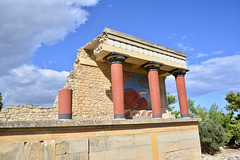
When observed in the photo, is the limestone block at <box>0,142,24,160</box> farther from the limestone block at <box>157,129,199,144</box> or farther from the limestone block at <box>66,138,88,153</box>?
the limestone block at <box>157,129,199,144</box>

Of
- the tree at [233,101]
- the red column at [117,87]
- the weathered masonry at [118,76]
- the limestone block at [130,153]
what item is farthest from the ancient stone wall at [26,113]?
the tree at [233,101]

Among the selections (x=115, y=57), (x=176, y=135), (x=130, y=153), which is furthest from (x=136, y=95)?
(x=130, y=153)

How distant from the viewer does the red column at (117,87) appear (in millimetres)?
→ 7543

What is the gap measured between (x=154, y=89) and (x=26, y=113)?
20.5 ft

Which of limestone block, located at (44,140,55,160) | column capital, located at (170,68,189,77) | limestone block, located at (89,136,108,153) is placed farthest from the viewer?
column capital, located at (170,68,189,77)

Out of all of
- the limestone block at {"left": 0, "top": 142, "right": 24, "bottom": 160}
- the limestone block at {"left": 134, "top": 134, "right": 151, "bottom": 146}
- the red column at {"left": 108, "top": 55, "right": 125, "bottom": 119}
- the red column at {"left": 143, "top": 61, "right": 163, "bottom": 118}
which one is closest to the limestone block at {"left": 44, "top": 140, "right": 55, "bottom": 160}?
the limestone block at {"left": 0, "top": 142, "right": 24, "bottom": 160}

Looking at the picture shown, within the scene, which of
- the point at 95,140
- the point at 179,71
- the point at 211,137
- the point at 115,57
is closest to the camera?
the point at 95,140

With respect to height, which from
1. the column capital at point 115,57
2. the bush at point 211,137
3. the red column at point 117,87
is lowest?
the bush at point 211,137

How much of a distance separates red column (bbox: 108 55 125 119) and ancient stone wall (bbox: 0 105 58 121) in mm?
2944

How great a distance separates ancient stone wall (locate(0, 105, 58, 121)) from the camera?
7.02m

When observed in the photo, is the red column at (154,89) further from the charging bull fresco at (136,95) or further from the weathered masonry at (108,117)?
the charging bull fresco at (136,95)

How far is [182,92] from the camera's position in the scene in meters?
11.4

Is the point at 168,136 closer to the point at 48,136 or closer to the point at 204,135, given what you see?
the point at 48,136

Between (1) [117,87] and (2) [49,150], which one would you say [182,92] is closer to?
(1) [117,87]
